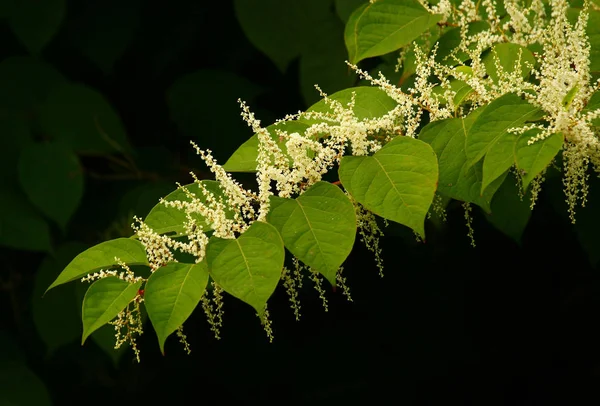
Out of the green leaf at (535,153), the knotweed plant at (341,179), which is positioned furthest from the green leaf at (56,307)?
the green leaf at (535,153)

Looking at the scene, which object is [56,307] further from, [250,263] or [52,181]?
[250,263]

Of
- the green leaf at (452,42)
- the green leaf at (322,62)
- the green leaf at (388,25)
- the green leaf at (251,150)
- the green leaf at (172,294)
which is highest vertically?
the green leaf at (322,62)

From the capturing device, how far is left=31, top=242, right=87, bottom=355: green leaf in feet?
7.21

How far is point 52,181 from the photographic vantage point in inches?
84.6

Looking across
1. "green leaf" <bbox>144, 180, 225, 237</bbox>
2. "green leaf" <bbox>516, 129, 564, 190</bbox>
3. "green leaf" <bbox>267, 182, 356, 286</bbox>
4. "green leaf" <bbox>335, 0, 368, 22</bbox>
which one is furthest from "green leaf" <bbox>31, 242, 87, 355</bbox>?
"green leaf" <bbox>516, 129, 564, 190</bbox>

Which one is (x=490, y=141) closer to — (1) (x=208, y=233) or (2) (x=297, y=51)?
(1) (x=208, y=233)

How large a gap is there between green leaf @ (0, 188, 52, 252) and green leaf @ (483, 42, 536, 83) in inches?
49.2

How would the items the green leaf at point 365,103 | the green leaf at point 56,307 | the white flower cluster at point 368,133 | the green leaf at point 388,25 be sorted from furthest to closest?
the green leaf at point 56,307 < the green leaf at point 388,25 < the green leaf at point 365,103 < the white flower cluster at point 368,133

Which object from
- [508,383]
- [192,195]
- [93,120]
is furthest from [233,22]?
[192,195]

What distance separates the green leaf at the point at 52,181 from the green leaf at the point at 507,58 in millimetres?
1188

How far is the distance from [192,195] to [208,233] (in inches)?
2.8

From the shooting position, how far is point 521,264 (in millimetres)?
2666

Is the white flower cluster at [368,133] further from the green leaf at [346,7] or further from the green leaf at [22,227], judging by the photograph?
the green leaf at [22,227]

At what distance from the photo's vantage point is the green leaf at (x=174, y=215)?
1.09 metres
